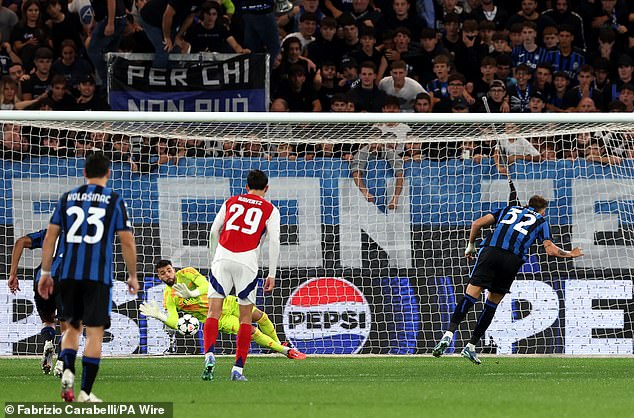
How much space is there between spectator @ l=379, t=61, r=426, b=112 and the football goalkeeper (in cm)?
412

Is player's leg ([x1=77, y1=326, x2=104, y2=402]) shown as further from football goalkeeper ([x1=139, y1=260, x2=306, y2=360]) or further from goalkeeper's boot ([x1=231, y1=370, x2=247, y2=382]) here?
football goalkeeper ([x1=139, y1=260, x2=306, y2=360])

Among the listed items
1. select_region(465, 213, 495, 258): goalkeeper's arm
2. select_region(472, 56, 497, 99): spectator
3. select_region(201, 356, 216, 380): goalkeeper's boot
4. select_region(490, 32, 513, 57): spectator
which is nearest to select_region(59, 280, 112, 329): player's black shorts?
select_region(201, 356, 216, 380): goalkeeper's boot

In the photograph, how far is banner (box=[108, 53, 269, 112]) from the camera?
15.2 metres

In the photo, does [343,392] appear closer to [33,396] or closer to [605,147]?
[33,396]

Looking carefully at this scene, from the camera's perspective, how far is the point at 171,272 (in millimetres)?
13492

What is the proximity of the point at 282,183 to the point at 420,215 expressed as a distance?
1.79 meters

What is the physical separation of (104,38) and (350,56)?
3481 millimetres

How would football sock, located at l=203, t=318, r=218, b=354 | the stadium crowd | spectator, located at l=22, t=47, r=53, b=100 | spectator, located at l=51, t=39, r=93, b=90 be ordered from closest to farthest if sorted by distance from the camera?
1. football sock, located at l=203, t=318, r=218, b=354
2. the stadium crowd
3. spectator, located at l=22, t=47, r=53, b=100
4. spectator, located at l=51, t=39, r=93, b=90

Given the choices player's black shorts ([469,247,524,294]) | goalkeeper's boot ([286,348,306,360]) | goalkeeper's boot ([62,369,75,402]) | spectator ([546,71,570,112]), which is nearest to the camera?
goalkeeper's boot ([62,369,75,402])

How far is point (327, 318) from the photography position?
1491cm

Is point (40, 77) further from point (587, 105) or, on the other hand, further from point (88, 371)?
point (88, 371)

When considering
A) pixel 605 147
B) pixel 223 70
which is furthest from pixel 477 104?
pixel 223 70

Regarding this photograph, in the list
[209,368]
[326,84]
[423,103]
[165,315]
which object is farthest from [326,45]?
[209,368]

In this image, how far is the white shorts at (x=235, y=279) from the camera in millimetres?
10812
